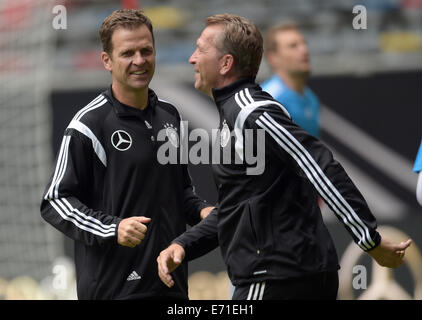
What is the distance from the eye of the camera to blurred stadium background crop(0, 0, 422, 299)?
7.98m

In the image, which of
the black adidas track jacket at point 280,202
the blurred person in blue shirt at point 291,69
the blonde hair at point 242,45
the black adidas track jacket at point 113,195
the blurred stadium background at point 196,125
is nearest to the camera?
the black adidas track jacket at point 280,202

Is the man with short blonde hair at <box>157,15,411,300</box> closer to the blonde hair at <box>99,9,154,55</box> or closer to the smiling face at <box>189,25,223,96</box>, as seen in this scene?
the smiling face at <box>189,25,223,96</box>

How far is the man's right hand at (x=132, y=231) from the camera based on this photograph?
3.74 m

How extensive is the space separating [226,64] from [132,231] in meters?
0.80

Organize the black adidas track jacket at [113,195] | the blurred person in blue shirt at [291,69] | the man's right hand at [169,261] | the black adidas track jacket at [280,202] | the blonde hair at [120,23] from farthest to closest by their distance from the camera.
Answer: the blurred person in blue shirt at [291,69], the blonde hair at [120,23], the black adidas track jacket at [113,195], the man's right hand at [169,261], the black adidas track jacket at [280,202]

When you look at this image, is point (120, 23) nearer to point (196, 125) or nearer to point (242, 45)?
point (242, 45)

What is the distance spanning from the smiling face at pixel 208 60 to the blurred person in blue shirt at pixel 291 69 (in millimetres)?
2343

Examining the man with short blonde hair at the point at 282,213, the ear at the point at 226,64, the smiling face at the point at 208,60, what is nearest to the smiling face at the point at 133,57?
the smiling face at the point at 208,60

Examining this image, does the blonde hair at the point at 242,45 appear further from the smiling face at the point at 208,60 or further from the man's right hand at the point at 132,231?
the man's right hand at the point at 132,231

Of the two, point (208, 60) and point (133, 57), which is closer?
point (208, 60)

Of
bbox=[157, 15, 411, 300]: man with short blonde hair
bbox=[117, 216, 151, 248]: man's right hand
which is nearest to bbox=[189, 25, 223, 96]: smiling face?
bbox=[157, 15, 411, 300]: man with short blonde hair

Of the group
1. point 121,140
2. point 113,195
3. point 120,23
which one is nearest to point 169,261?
point 113,195

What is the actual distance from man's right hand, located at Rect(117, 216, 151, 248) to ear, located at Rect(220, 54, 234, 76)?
701 millimetres

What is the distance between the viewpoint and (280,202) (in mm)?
3592
